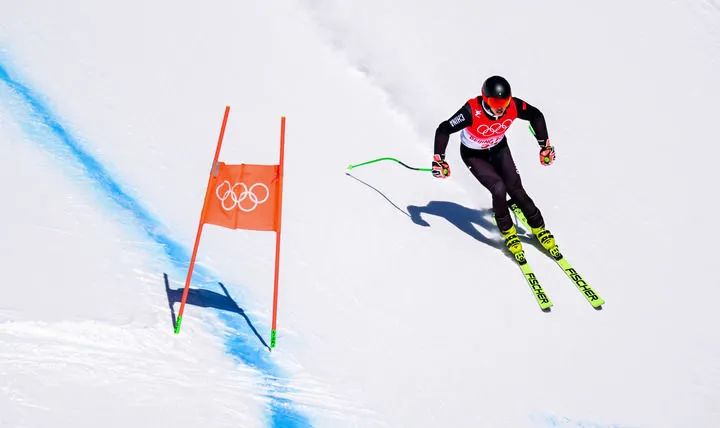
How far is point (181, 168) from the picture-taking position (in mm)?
7348

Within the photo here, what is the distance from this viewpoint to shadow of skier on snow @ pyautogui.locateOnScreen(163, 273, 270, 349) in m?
5.40

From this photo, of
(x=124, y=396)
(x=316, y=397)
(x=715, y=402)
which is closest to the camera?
(x=124, y=396)

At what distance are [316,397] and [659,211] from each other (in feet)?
15.0

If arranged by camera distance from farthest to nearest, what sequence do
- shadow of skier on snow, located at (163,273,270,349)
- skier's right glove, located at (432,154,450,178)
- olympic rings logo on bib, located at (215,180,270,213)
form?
skier's right glove, located at (432,154,450,178) < shadow of skier on snow, located at (163,273,270,349) < olympic rings logo on bib, located at (215,180,270,213)

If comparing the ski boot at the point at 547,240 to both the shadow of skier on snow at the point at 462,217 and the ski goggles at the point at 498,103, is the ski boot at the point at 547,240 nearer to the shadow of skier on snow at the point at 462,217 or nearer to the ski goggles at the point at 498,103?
the shadow of skier on snow at the point at 462,217

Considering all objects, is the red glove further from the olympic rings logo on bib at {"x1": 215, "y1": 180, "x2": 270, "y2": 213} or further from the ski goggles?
the olympic rings logo on bib at {"x1": 215, "y1": 180, "x2": 270, "y2": 213}

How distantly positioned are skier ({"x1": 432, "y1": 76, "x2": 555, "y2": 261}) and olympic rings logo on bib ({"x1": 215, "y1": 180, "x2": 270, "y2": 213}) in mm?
2257

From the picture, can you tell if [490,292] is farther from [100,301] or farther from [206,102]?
[206,102]

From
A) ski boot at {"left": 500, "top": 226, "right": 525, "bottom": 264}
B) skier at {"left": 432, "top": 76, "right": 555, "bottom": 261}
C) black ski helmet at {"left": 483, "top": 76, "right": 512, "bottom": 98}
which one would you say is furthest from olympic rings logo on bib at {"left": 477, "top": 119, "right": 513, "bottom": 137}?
ski boot at {"left": 500, "top": 226, "right": 525, "bottom": 264}

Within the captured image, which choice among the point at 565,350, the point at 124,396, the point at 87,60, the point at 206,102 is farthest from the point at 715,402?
the point at 87,60

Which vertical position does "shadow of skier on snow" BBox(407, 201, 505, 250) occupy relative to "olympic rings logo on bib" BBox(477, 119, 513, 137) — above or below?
below

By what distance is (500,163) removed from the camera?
23.6 ft

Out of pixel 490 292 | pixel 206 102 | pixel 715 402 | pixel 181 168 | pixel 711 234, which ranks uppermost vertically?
pixel 206 102

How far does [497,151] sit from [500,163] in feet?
0.39
